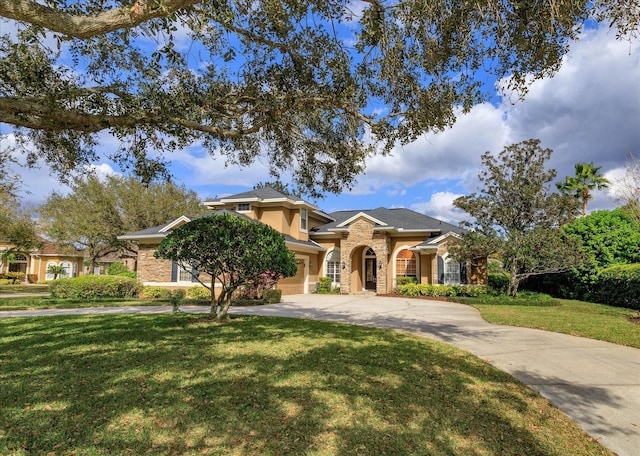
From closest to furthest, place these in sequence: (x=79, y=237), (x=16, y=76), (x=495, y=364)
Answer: (x=16, y=76) → (x=495, y=364) → (x=79, y=237)

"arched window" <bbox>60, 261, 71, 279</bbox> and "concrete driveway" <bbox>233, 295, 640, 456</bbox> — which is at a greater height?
"arched window" <bbox>60, 261, 71, 279</bbox>

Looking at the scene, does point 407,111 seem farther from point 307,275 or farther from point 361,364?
point 307,275

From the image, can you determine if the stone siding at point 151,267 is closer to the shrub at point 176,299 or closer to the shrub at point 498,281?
the shrub at point 176,299

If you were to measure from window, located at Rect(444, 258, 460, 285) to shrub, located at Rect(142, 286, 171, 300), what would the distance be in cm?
1611

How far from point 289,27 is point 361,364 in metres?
6.42

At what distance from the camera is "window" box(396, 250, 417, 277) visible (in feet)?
84.2

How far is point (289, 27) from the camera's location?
702 cm

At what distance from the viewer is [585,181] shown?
104ft

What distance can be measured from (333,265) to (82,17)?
22774 mm

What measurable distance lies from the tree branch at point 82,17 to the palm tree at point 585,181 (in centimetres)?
3524

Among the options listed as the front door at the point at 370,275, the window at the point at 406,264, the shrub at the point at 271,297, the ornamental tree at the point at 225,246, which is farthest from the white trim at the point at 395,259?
the ornamental tree at the point at 225,246

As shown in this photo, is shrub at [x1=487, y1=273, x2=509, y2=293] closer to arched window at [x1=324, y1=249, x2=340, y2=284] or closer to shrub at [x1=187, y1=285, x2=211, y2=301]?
arched window at [x1=324, y1=249, x2=340, y2=284]

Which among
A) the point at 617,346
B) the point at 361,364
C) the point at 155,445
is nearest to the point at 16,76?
the point at 155,445

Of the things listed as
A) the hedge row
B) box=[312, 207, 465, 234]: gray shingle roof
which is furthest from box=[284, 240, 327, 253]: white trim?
the hedge row
